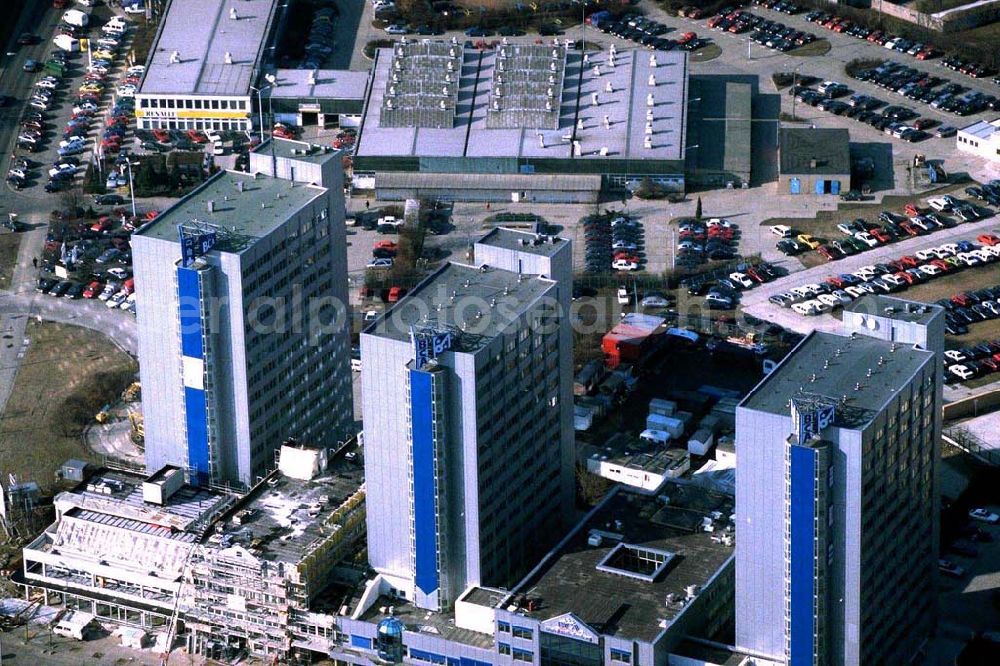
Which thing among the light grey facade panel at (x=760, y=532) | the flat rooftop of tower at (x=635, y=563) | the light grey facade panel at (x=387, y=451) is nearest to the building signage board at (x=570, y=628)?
the flat rooftop of tower at (x=635, y=563)

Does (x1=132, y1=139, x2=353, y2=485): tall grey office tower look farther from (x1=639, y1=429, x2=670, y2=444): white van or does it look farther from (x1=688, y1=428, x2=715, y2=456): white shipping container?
(x1=688, y1=428, x2=715, y2=456): white shipping container

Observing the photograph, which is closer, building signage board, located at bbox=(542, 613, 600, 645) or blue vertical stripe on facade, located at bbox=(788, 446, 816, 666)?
blue vertical stripe on facade, located at bbox=(788, 446, 816, 666)

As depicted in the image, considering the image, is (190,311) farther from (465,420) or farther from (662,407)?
(662,407)

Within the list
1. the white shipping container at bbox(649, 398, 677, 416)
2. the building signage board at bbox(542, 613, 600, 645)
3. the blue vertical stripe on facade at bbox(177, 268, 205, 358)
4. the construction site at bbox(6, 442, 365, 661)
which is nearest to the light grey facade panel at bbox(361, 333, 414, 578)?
the construction site at bbox(6, 442, 365, 661)

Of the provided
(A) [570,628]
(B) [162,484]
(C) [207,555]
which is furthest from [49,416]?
(A) [570,628]

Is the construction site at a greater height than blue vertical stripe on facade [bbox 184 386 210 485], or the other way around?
blue vertical stripe on facade [bbox 184 386 210 485]

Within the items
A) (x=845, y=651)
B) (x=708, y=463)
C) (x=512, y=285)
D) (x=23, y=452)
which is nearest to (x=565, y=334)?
(x=512, y=285)

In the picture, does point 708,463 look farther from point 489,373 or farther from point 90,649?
point 90,649
